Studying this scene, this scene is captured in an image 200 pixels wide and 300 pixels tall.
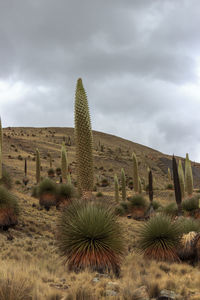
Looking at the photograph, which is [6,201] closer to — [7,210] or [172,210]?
[7,210]

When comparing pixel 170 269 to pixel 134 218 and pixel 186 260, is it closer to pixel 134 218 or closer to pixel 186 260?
pixel 186 260

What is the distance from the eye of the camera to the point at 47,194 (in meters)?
Answer: 22.6

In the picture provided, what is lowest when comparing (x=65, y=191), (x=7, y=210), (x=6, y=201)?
(x=7, y=210)

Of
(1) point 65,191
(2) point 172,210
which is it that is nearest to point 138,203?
(2) point 172,210

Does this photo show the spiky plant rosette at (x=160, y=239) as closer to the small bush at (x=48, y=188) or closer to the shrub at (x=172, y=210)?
the shrub at (x=172, y=210)

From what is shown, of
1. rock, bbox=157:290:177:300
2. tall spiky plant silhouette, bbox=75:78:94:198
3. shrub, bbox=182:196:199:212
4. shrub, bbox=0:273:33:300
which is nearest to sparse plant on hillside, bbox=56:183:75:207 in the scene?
shrub, bbox=182:196:199:212

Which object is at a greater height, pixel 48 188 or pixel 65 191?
pixel 48 188

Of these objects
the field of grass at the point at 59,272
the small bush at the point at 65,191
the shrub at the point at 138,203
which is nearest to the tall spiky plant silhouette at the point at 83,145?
the field of grass at the point at 59,272

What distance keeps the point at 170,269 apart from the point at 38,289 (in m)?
5.40

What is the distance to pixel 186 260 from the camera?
1091cm

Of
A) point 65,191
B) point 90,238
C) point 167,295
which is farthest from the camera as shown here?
point 65,191

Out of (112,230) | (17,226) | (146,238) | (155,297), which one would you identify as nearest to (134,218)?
(17,226)

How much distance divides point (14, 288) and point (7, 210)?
32.9 feet

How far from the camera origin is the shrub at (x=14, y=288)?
483 centimetres
